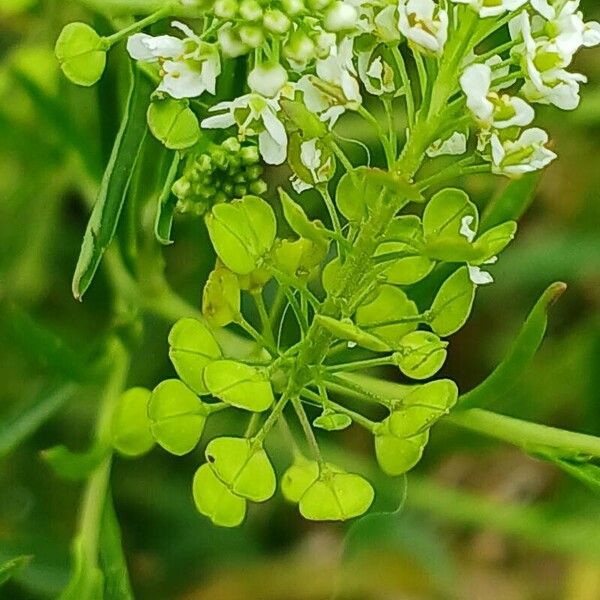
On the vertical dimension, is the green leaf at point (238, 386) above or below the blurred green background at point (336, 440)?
above

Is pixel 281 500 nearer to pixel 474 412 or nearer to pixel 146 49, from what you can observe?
pixel 474 412

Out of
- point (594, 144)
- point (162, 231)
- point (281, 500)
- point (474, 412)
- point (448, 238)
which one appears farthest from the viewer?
point (594, 144)

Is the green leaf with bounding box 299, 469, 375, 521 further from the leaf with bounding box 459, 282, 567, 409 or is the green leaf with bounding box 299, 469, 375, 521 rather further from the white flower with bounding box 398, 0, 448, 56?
the white flower with bounding box 398, 0, 448, 56

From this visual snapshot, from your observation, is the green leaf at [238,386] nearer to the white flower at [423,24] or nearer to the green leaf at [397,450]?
the green leaf at [397,450]

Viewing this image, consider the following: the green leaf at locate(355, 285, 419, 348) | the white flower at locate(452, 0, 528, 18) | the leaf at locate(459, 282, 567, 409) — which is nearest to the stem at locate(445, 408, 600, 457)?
the leaf at locate(459, 282, 567, 409)

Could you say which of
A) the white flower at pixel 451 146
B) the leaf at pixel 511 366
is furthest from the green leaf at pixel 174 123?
the leaf at pixel 511 366

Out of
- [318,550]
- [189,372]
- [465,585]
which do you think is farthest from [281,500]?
[189,372]
